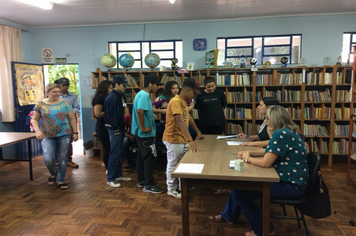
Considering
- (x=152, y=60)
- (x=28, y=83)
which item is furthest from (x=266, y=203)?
(x=28, y=83)

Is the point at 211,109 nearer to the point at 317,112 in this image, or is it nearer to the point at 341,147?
the point at 317,112

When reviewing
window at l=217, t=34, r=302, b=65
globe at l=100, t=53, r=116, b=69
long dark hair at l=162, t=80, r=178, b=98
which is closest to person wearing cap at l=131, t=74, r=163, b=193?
long dark hair at l=162, t=80, r=178, b=98

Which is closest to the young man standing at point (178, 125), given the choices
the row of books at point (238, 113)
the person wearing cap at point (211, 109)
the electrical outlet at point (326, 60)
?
the person wearing cap at point (211, 109)

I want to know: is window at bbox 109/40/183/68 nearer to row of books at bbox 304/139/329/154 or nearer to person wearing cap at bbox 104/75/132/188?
person wearing cap at bbox 104/75/132/188

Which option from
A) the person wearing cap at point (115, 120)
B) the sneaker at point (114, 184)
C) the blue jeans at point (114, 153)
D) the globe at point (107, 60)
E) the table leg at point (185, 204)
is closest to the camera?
the table leg at point (185, 204)

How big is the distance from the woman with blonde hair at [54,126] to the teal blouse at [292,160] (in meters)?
2.86

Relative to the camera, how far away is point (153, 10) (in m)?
4.57

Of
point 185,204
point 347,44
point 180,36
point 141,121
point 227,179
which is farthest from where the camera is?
point 180,36

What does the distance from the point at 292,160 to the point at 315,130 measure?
11.1ft

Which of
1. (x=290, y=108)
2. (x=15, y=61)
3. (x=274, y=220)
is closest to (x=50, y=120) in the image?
(x=15, y=61)

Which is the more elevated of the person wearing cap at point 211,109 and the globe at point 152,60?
the globe at point 152,60

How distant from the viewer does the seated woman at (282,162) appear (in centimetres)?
192

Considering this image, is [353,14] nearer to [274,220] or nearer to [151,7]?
[151,7]

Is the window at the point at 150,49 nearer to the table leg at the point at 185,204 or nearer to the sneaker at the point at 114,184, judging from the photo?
the sneaker at the point at 114,184
